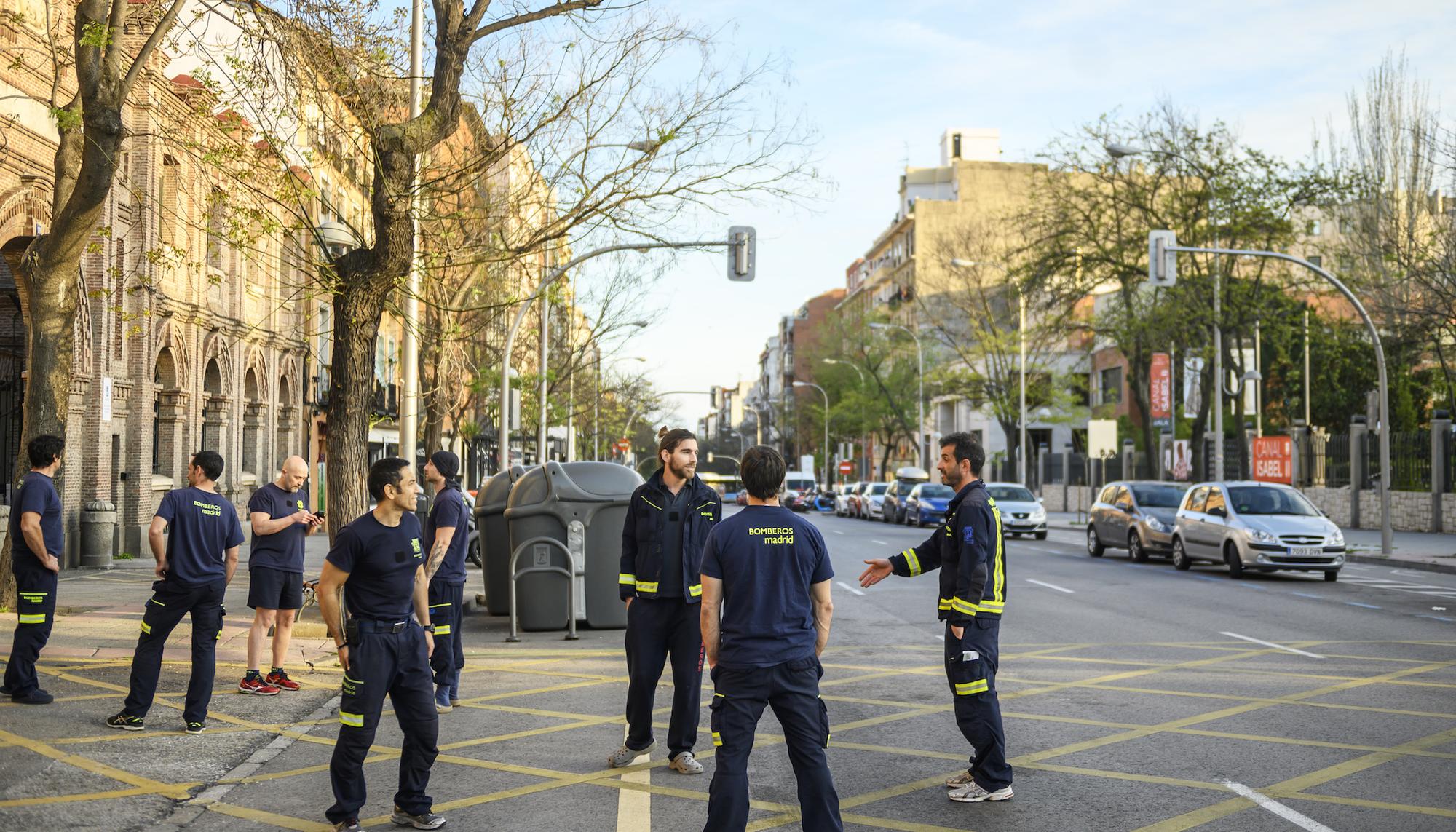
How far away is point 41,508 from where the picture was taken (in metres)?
9.32

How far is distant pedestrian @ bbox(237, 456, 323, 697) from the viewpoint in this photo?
991 cm

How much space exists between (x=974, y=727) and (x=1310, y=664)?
6229mm

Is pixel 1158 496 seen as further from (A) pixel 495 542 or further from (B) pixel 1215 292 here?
(A) pixel 495 542

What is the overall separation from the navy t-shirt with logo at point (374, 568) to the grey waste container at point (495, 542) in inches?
329

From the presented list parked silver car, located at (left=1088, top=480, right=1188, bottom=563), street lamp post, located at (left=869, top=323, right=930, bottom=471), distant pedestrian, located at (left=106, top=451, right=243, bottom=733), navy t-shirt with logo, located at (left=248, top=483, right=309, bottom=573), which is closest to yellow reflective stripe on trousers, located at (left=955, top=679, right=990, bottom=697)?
distant pedestrian, located at (left=106, top=451, right=243, bottom=733)

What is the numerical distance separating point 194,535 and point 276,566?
133cm

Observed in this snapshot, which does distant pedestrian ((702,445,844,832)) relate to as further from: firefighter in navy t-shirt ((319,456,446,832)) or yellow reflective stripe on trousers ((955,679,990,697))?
firefighter in navy t-shirt ((319,456,446,832))

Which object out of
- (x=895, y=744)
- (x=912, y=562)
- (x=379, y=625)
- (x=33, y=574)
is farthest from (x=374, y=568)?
(x=33, y=574)

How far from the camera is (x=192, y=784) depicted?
7258mm

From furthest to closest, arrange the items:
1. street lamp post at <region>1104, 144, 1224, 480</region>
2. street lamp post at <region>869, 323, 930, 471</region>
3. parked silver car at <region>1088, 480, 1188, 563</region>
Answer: street lamp post at <region>869, 323, 930, 471</region>, street lamp post at <region>1104, 144, 1224, 480</region>, parked silver car at <region>1088, 480, 1188, 563</region>

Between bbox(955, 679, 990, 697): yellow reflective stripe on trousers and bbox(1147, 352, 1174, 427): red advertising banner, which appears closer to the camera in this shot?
bbox(955, 679, 990, 697): yellow reflective stripe on trousers

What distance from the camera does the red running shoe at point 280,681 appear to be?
33.5 ft

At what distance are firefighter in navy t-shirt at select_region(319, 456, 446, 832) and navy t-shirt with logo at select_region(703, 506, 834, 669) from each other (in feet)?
5.19

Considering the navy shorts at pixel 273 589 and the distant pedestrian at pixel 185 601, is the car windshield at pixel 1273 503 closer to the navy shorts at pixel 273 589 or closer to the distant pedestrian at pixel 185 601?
the navy shorts at pixel 273 589
